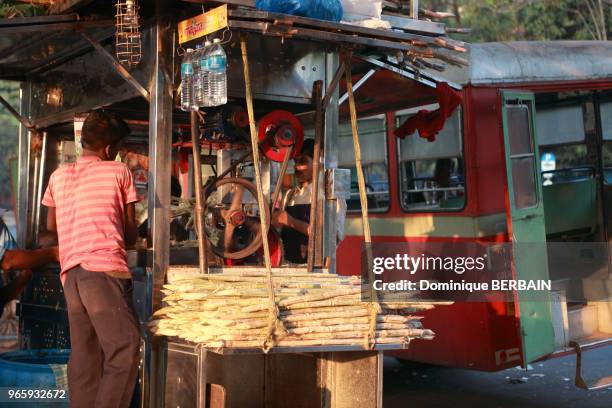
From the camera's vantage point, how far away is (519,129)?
7.09 metres

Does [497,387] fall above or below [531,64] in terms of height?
below

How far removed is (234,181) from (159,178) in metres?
0.58

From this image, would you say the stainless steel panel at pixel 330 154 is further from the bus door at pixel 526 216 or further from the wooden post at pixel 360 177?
the bus door at pixel 526 216

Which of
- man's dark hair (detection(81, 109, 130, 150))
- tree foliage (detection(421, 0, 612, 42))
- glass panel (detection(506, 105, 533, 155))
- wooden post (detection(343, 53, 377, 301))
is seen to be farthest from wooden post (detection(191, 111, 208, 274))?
tree foliage (detection(421, 0, 612, 42))

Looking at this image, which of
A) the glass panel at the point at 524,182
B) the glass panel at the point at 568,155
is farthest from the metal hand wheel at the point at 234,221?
the glass panel at the point at 568,155

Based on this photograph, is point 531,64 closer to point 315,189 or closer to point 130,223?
point 315,189

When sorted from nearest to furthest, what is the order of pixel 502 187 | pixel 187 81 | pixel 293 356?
1. pixel 187 81
2. pixel 293 356
3. pixel 502 187

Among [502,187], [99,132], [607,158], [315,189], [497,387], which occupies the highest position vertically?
[607,158]

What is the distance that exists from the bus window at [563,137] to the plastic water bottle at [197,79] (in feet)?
16.5

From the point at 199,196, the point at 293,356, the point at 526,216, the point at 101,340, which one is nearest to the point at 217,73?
the point at 199,196

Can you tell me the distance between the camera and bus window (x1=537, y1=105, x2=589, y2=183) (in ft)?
27.8

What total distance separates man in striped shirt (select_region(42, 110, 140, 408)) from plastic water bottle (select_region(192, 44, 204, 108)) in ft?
1.88

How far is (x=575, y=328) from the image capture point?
732 cm

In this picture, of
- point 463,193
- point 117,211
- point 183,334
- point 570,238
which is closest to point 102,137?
point 117,211
